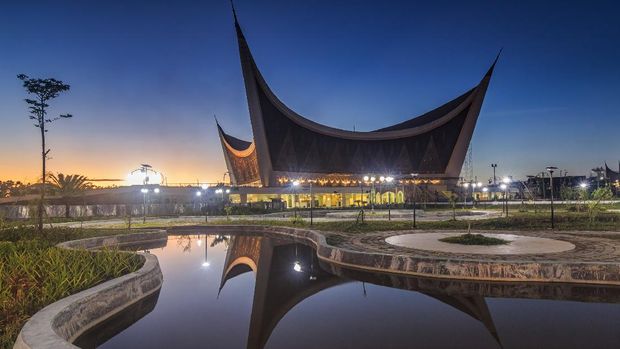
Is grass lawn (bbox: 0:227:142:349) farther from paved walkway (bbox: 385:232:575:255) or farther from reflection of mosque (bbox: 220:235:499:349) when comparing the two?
paved walkway (bbox: 385:232:575:255)

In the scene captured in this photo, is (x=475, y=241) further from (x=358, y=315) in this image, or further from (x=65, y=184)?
(x=65, y=184)

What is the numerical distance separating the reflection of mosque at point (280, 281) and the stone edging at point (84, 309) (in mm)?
1913

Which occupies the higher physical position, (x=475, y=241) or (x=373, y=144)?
(x=373, y=144)

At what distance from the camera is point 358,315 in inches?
294

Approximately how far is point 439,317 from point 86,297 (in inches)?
243

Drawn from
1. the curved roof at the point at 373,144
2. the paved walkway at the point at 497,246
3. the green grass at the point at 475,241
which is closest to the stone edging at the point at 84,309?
the paved walkway at the point at 497,246

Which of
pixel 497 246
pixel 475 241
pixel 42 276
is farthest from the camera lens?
pixel 475 241

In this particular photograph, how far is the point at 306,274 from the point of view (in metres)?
11.3

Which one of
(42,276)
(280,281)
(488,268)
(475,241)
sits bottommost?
(280,281)

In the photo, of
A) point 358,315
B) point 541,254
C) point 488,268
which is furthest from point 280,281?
point 541,254

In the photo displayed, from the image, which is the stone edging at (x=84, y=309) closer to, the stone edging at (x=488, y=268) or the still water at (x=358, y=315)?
the still water at (x=358, y=315)

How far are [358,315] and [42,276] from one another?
621 cm

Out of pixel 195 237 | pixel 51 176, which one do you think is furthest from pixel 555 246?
pixel 51 176

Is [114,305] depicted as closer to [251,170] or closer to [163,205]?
[163,205]
